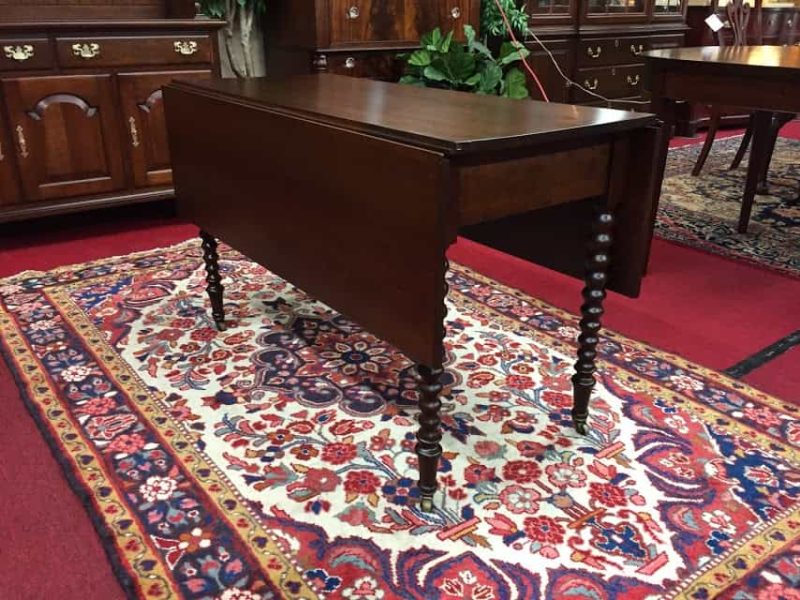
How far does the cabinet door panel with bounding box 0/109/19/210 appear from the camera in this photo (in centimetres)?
268

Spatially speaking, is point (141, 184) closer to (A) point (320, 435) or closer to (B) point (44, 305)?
(B) point (44, 305)

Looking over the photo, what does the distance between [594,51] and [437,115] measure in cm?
→ 332

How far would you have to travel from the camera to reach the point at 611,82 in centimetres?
443

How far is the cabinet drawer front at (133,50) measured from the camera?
2736mm

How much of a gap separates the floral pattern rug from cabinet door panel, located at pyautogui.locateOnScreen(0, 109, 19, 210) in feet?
8.83

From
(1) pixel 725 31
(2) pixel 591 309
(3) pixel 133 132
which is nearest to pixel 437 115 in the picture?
(2) pixel 591 309

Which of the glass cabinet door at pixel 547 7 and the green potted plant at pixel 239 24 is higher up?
the glass cabinet door at pixel 547 7

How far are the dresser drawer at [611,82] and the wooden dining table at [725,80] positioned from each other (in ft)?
5.56

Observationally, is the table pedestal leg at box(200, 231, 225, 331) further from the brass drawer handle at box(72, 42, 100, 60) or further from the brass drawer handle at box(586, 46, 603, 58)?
the brass drawer handle at box(586, 46, 603, 58)

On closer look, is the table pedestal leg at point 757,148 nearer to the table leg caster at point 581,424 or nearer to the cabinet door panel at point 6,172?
the table leg caster at point 581,424

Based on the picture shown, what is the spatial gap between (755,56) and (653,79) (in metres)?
0.42

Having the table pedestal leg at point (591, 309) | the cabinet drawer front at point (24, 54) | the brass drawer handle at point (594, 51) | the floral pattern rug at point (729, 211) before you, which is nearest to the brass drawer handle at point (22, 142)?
the cabinet drawer front at point (24, 54)

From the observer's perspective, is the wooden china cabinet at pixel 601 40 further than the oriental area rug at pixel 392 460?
Yes

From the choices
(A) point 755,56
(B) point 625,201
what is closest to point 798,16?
(A) point 755,56
